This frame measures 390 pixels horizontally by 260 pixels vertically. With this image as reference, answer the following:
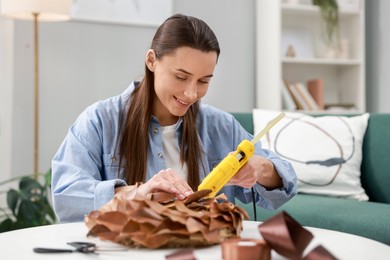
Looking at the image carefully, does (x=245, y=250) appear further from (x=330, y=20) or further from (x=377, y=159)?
(x=330, y=20)

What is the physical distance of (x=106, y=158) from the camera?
146 cm

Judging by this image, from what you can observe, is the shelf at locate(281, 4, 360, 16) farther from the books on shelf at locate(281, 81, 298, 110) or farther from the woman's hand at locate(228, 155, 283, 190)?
the woman's hand at locate(228, 155, 283, 190)

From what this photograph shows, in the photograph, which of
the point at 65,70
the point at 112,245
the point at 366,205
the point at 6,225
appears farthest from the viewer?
the point at 65,70

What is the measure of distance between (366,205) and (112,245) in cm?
166

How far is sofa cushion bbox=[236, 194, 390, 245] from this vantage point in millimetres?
2049

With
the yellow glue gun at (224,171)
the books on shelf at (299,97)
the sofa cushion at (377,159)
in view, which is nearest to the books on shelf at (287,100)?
the books on shelf at (299,97)

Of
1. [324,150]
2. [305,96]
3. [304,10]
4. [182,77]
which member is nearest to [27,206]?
[324,150]

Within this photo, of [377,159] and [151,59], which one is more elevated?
[151,59]

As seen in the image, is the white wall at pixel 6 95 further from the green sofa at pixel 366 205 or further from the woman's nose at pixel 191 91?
the woman's nose at pixel 191 91

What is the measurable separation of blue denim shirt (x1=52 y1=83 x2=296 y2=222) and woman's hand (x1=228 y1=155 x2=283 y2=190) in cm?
2

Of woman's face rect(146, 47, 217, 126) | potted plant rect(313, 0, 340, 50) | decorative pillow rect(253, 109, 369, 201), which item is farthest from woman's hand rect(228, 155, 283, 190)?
potted plant rect(313, 0, 340, 50)

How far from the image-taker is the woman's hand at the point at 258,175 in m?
1.26

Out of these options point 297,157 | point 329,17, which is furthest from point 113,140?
point 329,17

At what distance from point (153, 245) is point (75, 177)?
1.53 feet
